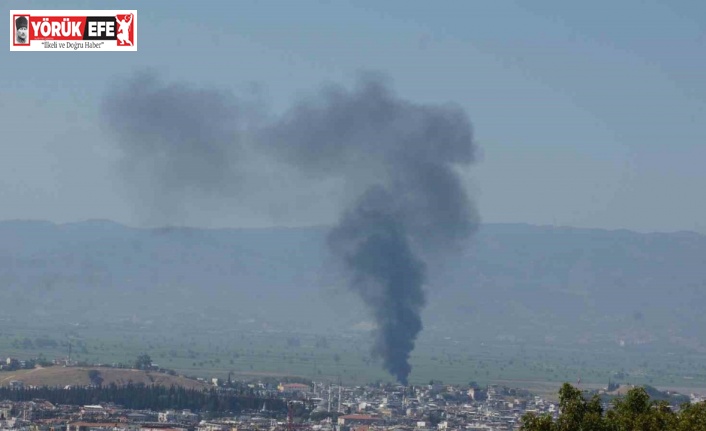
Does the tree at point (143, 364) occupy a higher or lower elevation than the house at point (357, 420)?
higher

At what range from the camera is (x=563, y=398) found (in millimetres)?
46062

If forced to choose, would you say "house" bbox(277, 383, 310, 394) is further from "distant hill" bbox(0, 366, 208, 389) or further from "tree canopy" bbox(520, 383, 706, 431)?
"tree canopy" bbox(520, 383, 706, 431)

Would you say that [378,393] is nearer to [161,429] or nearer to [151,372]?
[151,372]

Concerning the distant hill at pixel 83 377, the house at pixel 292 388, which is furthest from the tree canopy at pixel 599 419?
the house at pixel 292 388

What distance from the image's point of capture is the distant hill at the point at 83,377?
5635 inches

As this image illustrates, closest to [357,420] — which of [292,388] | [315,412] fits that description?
[315,412]

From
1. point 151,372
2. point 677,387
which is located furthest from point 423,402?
point 677,387

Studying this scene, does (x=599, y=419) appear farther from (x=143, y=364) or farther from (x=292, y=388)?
(x=143, y=364)

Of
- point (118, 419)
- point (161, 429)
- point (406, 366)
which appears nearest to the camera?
point (161, 429)

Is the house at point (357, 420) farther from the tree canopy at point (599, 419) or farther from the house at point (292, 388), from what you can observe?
the tree canopy at point (599, 419)

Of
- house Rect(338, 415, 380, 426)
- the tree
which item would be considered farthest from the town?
the tree

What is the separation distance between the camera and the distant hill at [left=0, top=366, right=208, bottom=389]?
143m

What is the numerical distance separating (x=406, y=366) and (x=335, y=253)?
1266 cm

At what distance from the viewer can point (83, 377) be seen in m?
147
